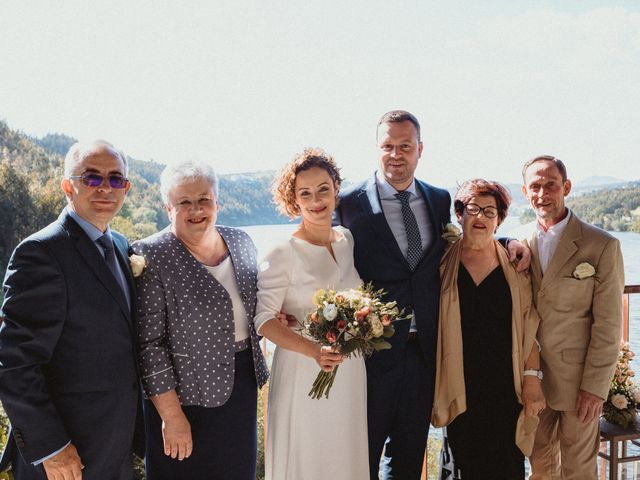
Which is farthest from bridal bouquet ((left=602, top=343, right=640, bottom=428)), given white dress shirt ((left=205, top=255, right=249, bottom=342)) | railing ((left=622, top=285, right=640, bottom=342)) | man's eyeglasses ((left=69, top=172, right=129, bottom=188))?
man's eyeglasses ((left=69, top=172, right=129, bottom=188))

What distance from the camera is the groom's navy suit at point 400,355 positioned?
2.99 metres

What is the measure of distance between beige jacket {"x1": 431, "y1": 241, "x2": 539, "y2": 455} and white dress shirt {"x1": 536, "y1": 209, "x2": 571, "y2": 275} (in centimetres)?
22

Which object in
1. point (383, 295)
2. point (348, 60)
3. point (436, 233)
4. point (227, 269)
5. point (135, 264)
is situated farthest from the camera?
point (348, 60)

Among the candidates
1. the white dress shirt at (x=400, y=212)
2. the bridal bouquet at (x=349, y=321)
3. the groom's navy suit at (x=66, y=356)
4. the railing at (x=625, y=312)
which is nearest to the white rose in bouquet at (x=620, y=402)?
the railing at (x=625, y=312)

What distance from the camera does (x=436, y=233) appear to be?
3.16 meters

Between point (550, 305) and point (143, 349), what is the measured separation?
228 cm

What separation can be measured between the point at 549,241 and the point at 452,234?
65 centimetres

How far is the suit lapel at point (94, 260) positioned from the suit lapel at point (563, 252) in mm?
2353

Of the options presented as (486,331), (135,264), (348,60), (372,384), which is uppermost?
(348,60)

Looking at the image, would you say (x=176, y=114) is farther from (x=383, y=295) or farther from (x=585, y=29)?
(x=383, y=295)

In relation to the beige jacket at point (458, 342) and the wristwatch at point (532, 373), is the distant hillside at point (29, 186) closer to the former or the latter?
the beige jacket at point (458, 342)

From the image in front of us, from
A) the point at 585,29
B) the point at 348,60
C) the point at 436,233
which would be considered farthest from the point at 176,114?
the point at 436,233

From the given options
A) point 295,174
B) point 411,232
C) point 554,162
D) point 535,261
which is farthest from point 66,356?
point 554,162

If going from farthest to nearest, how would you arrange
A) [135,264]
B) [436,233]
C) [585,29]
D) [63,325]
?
[585,29], [436,233], [135,264], [63,325]
